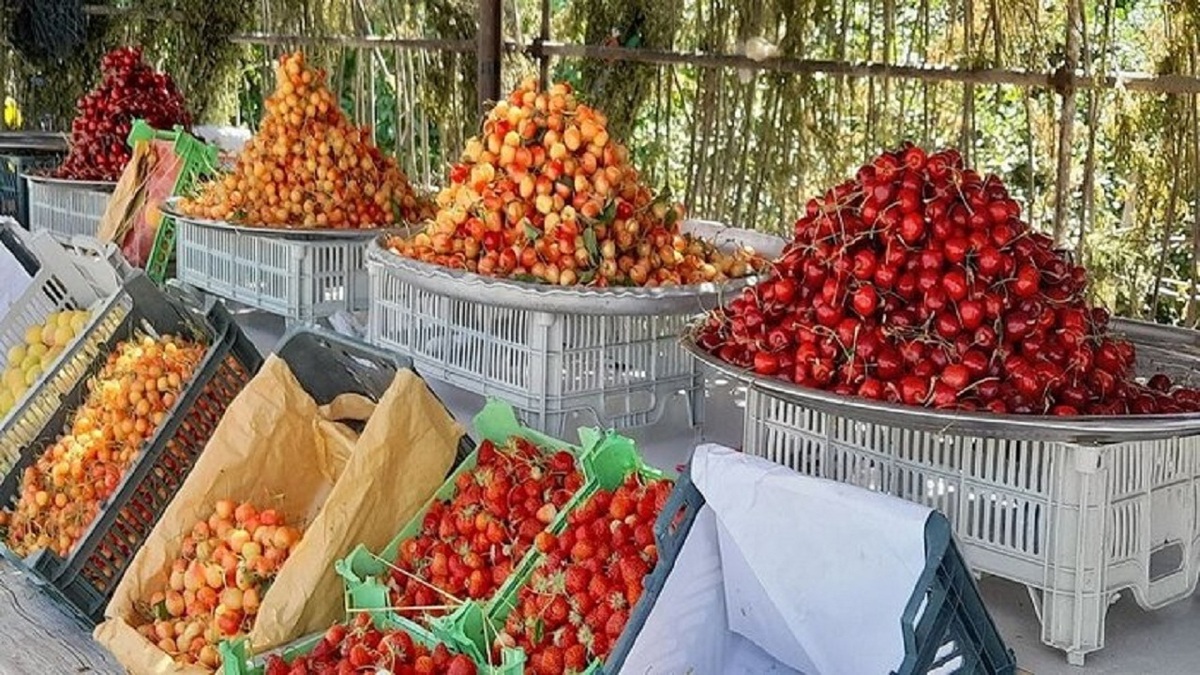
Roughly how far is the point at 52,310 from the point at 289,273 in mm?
542

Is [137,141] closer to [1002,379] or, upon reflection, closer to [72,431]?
[72,431]

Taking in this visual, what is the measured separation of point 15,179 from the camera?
560 centimetres

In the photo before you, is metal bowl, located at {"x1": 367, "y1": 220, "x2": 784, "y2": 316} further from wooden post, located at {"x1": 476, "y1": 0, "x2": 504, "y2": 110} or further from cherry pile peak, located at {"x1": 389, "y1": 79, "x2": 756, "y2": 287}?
wooden post, located at {"x1": 476, "y1": 0, "x2": 504, "y2": 110}

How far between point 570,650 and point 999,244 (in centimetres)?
81

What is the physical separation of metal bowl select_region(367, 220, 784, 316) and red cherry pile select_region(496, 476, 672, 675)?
490 mm

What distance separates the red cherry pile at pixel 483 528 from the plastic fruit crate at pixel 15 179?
12.5 ft

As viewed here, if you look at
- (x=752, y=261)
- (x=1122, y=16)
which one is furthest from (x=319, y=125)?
(x=1122, y=16)

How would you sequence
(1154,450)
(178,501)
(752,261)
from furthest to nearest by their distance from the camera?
(752,261), (178,501), (1154,450)

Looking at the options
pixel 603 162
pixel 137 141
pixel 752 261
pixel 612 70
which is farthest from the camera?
pixel 612 70

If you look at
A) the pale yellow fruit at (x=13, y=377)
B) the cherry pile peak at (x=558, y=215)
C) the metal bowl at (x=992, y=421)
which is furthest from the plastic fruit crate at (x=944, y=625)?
the pale yellow fruit at (x=13, y=377)

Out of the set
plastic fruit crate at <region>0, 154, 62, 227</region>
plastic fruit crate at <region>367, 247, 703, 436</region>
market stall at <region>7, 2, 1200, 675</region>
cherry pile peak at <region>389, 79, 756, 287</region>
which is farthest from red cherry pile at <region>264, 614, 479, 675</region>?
plastic fruit crate at <region>0, 154, 62, 227</region>

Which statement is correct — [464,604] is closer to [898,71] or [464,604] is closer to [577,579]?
[577,579]

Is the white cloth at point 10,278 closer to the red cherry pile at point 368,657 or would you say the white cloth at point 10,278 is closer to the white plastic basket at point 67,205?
the white plastic basket at point 67,205

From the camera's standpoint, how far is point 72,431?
2.80 m
